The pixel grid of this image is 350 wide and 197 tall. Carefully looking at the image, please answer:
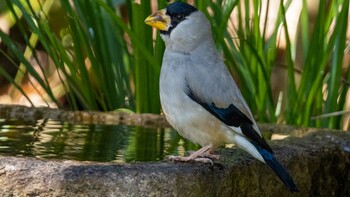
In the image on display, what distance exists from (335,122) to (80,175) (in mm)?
2402

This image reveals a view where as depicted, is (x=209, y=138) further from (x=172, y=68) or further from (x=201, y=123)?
(x=172, y=68)

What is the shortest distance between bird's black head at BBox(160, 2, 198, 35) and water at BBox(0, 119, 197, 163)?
48 cm

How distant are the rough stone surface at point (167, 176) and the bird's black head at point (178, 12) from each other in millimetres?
529

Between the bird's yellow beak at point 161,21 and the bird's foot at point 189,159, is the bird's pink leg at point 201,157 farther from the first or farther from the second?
the bird's yellow beak at point 161,21

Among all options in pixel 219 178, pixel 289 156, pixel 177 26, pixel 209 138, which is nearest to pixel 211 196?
pixel 219 178

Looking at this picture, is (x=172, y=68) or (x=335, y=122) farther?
(x=335, y=122)

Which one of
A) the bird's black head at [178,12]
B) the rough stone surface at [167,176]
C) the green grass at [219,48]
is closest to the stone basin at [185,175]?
the rough stone surface at [167,176]

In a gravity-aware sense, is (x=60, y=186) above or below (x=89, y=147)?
above

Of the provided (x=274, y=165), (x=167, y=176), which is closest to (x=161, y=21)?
(x=274, y=165)

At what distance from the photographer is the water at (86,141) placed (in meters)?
3.43

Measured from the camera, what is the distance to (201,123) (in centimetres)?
Answer: 341

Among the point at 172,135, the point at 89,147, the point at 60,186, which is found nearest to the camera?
the point at 60,186

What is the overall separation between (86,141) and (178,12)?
2.11 feet

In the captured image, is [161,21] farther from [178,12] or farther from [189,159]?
[189,159]
